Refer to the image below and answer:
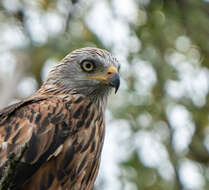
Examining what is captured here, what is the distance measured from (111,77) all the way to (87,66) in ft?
1.20

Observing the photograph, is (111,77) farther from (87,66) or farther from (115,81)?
(87,66)

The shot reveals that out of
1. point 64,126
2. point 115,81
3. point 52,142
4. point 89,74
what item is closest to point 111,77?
point 115,81

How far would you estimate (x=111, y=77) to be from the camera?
14.9 ft

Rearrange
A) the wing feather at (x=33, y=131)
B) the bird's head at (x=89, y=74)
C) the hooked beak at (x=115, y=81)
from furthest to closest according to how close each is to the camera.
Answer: the bird's head at (x=89, y=74) < the hooked beak at (x=115, y=81) < the wing feather at (x=33, y=131)

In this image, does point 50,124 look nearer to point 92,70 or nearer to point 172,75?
point 92,70

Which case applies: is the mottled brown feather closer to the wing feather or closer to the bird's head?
the wing feather

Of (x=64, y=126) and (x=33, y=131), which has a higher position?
(x=64, y=126)

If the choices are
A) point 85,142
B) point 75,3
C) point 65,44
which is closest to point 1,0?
point 75,3

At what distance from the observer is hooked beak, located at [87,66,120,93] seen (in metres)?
4.48

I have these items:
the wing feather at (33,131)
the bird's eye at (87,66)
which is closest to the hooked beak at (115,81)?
the bird's eye at (87,66)

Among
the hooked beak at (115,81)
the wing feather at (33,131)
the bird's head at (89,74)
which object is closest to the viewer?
the wing feather at (33,131)

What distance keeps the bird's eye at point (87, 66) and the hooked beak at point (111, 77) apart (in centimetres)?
10

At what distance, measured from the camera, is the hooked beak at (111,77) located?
448 centimetres

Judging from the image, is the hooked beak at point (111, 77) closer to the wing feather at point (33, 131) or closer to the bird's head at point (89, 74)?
the bird's head at point (89, 74)
